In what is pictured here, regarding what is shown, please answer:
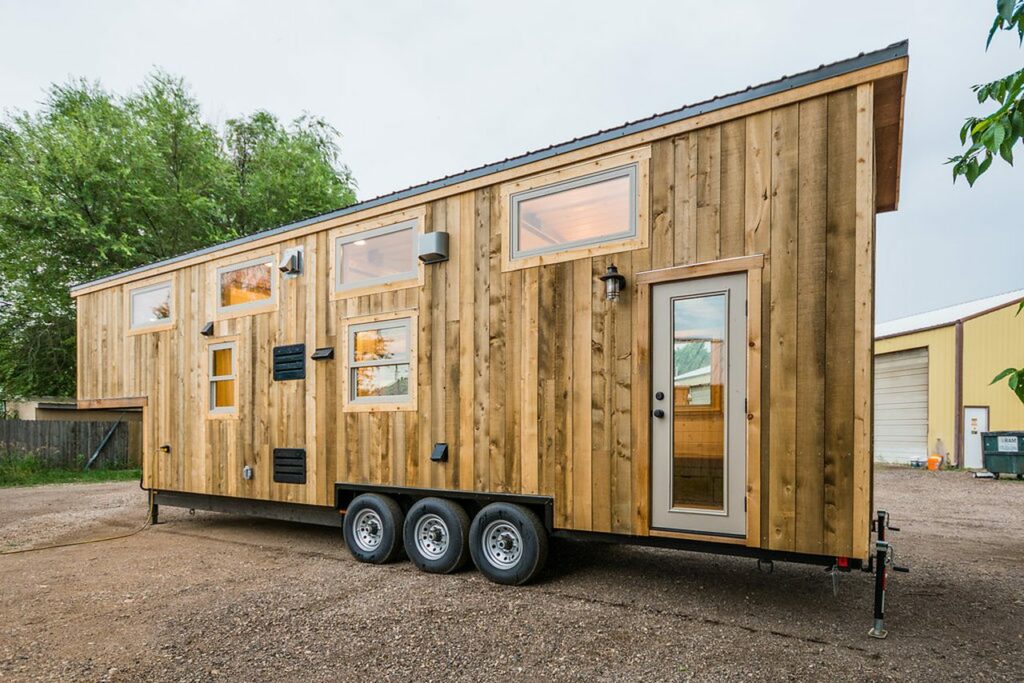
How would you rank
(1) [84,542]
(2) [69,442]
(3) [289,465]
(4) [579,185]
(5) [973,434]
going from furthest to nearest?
(5) [973,434]
(2) [69,442]
(1) [84,542]
(3) [289,465]
(4) [579,185]

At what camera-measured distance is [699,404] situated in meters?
4.18

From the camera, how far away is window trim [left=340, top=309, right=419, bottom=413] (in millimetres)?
5668

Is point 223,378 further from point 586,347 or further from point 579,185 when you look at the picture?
point 579,185

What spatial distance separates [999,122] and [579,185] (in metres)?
3.01

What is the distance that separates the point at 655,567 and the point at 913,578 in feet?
6.69

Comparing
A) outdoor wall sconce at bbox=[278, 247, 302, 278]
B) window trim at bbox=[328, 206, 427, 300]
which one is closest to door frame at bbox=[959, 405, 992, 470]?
window trim at bbox=[328, 206, 427, 300]

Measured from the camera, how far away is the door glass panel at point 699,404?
4.09 m

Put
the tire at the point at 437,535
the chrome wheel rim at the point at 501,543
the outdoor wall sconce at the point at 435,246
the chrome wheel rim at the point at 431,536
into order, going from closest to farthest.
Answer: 1. the chrome wheel rim at the point at 501,543
2. the tire at the point at 437,535
3. the chrome wheel rim at the point at 431,536
4. the outdoor wall sconce at the point at 435,246

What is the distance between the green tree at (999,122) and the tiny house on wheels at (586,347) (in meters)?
1.20

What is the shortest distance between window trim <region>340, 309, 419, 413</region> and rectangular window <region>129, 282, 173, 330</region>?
10.4 ft

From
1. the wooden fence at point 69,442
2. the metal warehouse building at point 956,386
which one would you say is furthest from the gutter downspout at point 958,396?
the wooden fence at point 69,442

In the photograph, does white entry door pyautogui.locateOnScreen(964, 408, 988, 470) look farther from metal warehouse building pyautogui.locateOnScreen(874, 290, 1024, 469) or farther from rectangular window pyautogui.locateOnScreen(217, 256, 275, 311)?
rectangular window pyautogui.locateOnScreen(217, 256, 275, 311)

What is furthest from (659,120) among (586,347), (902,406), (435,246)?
(902,406)

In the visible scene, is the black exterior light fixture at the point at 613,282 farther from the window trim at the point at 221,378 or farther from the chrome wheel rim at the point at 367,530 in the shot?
the window trim at the point at 221,378
